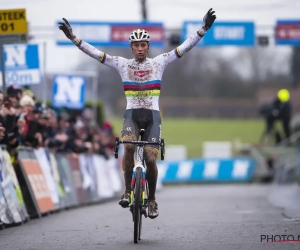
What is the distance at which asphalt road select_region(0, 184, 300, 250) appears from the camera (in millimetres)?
10466

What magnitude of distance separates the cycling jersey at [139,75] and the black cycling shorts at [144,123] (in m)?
0.09

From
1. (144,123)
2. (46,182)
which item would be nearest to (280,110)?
(46,182)

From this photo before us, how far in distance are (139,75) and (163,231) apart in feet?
7.21

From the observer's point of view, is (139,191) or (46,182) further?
(46,182)

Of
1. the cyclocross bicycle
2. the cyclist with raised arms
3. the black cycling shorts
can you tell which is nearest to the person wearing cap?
the cyclist with raised arms

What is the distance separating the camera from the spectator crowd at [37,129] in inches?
595

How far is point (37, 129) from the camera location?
1764 cm

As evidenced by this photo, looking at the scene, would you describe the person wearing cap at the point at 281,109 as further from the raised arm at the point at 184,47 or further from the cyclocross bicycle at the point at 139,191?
the cyclocross bicycle at the point at 139,191

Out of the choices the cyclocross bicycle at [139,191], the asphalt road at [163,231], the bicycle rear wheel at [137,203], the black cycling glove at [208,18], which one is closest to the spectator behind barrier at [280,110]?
the asphalt road at [163,231]

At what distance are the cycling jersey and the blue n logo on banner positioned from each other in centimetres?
1519

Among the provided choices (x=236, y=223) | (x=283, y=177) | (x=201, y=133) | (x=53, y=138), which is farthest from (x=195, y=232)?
(x=201, y=133)

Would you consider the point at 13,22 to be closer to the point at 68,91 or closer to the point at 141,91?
the point at 141,91

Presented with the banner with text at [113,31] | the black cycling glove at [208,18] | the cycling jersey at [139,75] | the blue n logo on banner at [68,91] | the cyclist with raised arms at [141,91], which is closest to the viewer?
the cyclist with raised arms at [141,91]
